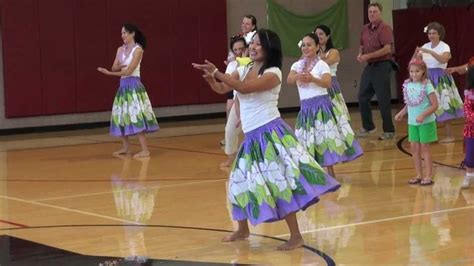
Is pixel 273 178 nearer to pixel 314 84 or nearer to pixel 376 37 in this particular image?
pixel 314 84

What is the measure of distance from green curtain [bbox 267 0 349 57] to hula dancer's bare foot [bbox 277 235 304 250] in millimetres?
11732

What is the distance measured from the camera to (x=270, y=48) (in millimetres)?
6863

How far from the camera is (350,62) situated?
772 inches

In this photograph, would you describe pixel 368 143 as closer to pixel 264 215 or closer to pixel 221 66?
pixel 221 66

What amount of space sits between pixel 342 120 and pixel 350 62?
9.94 meters

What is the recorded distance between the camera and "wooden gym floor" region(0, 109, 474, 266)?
21.9ft

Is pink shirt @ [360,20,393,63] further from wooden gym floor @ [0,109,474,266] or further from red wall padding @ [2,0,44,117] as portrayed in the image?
red wall padding @ [2,0,44,117]

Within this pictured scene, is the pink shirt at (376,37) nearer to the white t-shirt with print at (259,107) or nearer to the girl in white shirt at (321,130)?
the girl in white shirt at (321,130)

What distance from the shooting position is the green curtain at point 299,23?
Result: 723 inches

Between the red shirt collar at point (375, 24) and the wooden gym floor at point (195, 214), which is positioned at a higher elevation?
the red shirt collar at point (375, 24)

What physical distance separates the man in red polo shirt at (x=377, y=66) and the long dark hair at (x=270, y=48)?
675 centimetres

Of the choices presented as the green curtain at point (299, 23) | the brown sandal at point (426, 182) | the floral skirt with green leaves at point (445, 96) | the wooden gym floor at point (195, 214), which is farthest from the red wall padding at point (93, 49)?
the brown sandal at point (426, 182)

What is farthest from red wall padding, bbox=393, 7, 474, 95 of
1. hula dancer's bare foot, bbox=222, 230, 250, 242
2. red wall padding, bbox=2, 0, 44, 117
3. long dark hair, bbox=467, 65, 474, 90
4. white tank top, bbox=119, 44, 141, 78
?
hula dancer's bare foot, bbox=222, 230, 250, 242

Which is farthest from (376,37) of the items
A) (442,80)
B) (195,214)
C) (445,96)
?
(195,214)
